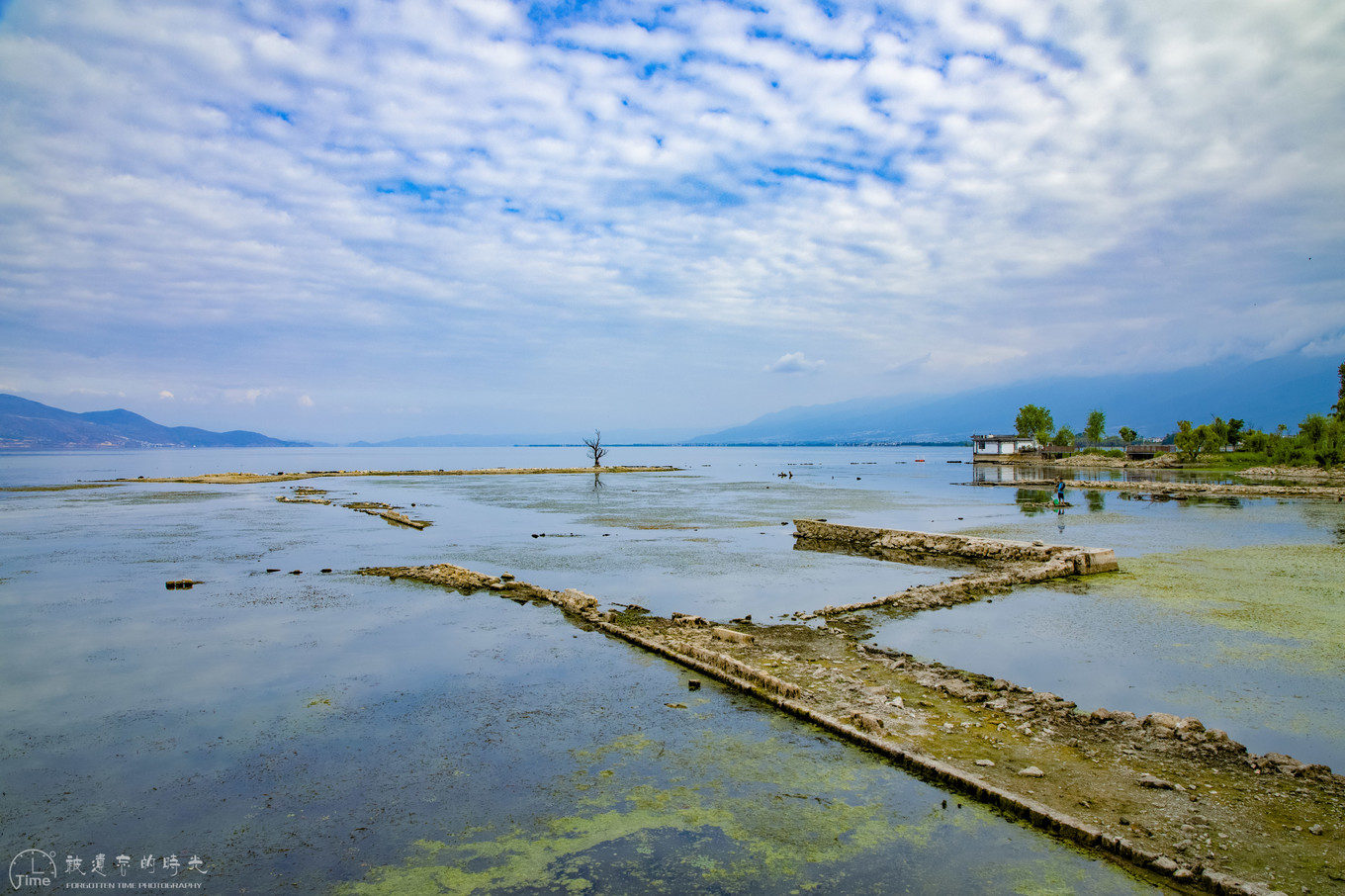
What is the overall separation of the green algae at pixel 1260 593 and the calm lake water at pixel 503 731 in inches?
14.5

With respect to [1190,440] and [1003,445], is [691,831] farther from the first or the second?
[1003,445]

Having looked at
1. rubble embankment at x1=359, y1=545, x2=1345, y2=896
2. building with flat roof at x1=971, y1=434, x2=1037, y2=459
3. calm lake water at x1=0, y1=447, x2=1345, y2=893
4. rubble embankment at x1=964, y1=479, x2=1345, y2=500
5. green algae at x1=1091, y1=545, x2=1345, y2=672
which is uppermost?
building with flat roof at x1=971, y1=434, x2=1037, y2=459

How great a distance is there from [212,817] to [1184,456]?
139 metres

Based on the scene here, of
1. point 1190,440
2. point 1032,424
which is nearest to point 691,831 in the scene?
point 1190,440

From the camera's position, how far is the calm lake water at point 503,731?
26.1ft

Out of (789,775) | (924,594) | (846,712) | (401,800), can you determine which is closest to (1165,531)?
(924,594)

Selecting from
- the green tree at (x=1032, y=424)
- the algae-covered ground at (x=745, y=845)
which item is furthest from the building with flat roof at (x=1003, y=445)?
the algae-covered ground at (x=745, y=845)

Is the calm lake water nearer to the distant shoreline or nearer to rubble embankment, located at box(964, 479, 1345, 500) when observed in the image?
rubble embankment, located at box(964, 479, 1345, 500)

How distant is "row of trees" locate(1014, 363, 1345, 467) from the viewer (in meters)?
83.5

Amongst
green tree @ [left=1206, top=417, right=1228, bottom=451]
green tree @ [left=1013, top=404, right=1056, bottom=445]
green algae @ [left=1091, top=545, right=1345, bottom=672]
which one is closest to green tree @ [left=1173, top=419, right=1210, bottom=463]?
green tree @ [left=1206, top=417, right=1228, bottom=451]

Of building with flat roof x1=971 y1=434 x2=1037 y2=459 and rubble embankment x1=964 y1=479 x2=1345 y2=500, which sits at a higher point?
building with flat roof x1=971 y1=434 x2=1037 y2=459

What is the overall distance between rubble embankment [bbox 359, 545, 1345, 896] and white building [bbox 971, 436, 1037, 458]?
135200 millimetres

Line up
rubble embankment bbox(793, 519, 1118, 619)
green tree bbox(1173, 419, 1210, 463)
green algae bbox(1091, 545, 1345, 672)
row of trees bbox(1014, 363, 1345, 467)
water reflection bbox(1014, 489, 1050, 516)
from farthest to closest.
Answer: green tree bbox(1173, 419, 1210, 463), row of trees bbox(1014, 363, 1345, 467), water reflection bbox(1014, 489, 1050, 516), rubble embankment bbox(793, 519, 1118, 619), green algae bbox(1091, 545, 1345, 672)

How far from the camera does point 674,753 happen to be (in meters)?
10.8
